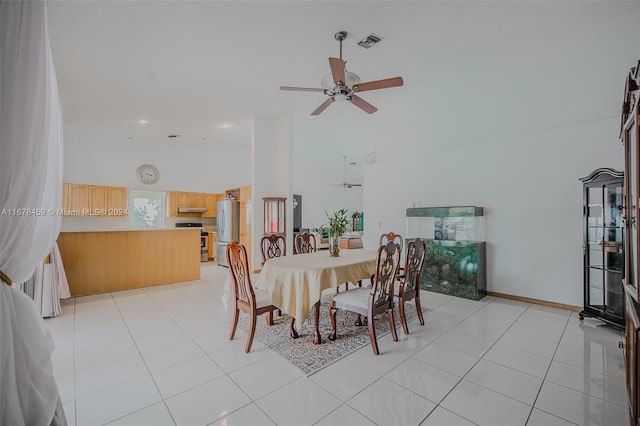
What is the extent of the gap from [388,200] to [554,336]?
3.34 metres

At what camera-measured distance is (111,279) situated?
4.50 m

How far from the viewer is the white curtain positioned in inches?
46.4

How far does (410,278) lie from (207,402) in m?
2.15

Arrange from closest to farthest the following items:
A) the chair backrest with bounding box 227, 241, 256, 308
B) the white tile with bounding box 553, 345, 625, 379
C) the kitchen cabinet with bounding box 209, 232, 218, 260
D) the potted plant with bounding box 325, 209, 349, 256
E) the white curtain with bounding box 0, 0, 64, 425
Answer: the white curtain with bounding box 0, 0, 64, 425, the white tile with bounding box 553, 345, 625, 379, the chair backrest with bounding box 227, 241, 256, 308, the potted plant with bounding box 325, 209, 349, 256, the kitchen cabinet with bounding box 209, 232, 218, 260

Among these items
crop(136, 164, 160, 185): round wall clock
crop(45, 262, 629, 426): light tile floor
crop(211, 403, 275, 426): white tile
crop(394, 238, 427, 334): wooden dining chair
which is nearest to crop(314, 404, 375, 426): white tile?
crop(45, 262, 629, 426): light tile floor

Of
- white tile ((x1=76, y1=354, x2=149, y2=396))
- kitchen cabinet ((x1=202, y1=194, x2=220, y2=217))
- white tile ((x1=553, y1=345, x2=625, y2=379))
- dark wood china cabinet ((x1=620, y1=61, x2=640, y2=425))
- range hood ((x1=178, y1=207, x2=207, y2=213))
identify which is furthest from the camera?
kitchen cabinet ((x1=202, y1=194, x2=220, y2=217))

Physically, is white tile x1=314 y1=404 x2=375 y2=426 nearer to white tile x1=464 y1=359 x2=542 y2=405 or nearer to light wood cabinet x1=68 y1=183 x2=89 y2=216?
white tile x1=464 y1=359 x2=542 y2=405

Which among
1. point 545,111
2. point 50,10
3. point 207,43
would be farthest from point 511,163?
point 50,10

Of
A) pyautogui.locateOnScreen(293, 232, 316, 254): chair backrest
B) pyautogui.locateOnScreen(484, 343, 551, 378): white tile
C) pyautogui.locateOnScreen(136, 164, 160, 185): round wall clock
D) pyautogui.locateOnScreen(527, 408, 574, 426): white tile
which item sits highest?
pyautogui.locateOnScreen(136, 164, 160, 185): round wall clock

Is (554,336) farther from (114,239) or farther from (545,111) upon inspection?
(114,239)

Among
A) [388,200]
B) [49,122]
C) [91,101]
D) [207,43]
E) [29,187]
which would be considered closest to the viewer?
[29,187]

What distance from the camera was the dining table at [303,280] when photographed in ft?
8.11

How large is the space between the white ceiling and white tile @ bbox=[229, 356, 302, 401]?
10.6ft

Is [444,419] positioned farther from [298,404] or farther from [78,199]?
[78,199]
